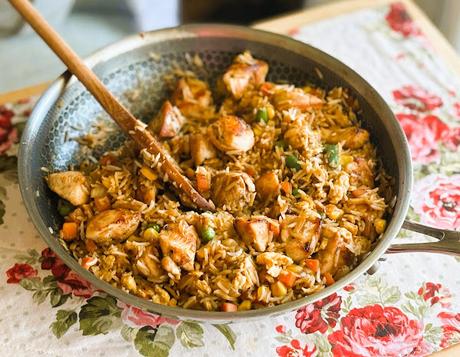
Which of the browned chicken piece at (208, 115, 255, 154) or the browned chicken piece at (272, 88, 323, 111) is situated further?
the browned chicken piece at (272, 88, 323, 111)

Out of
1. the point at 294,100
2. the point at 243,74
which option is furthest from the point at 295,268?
the point at 243,74

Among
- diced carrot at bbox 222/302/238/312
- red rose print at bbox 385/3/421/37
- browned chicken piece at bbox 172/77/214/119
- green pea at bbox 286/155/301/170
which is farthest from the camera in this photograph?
red rose print at bbox 385/3/421/37

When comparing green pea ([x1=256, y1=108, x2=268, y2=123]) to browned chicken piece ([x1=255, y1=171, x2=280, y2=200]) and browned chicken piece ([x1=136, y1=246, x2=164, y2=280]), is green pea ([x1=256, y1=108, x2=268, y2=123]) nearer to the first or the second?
browned chicken piece ([x1=255, y1=171, x2=280, y2=200])

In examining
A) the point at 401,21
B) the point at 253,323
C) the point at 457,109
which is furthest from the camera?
the point at 401,21

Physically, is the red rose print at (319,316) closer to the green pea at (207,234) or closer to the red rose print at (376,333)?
the red rose print at (376,333)

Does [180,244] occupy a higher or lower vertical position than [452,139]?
higher

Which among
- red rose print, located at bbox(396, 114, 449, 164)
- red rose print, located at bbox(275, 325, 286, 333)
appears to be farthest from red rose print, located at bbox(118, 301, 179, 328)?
red rose print, located at bbox(396, 114, 449, 164)

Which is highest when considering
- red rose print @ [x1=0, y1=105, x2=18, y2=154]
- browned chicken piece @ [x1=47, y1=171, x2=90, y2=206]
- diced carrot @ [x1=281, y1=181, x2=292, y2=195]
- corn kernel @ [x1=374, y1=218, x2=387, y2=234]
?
red rose print @ [x1=0, y1=105, x2=18, y2=154]

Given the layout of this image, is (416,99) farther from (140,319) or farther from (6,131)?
(6,131)
